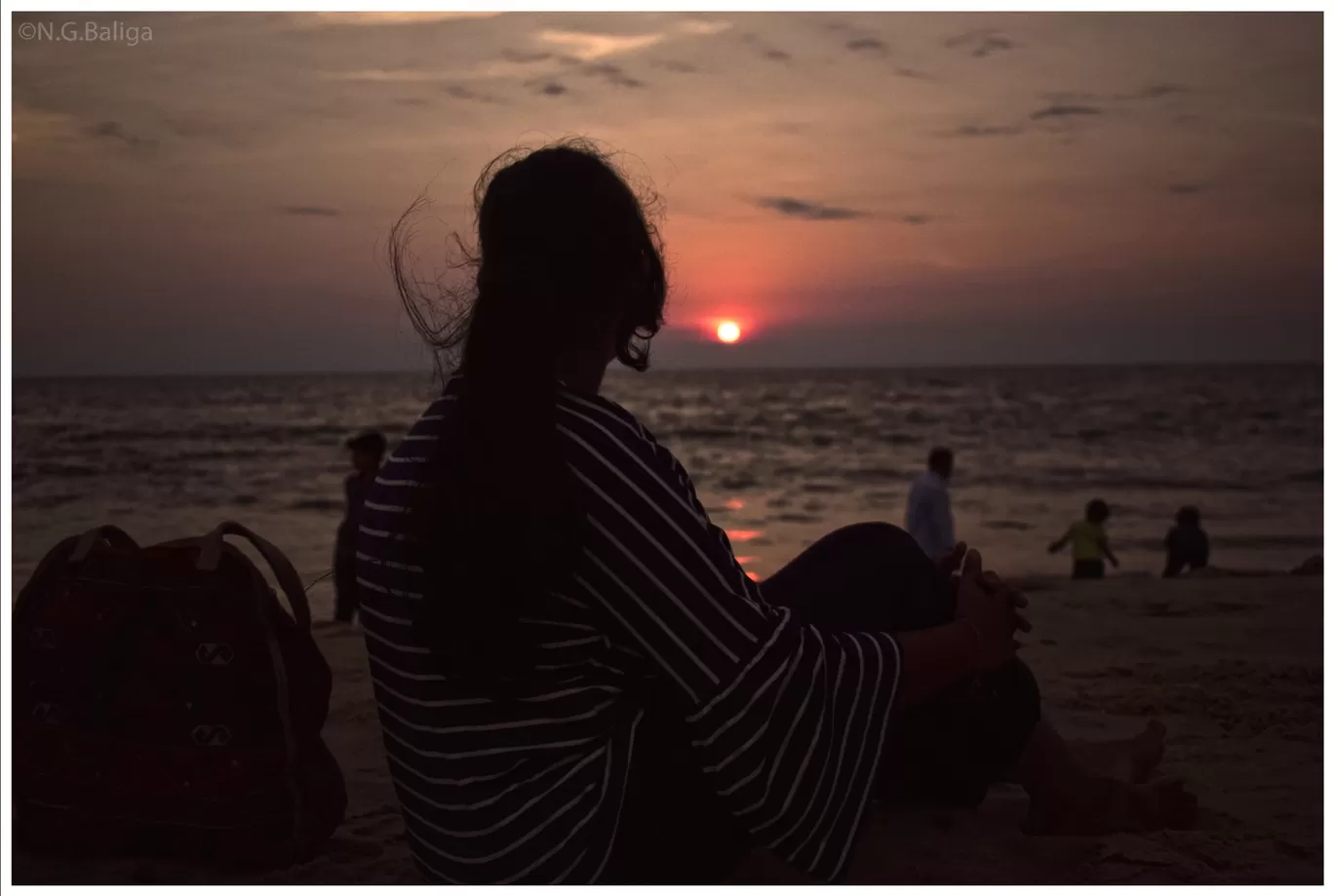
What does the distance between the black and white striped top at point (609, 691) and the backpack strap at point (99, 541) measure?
0.93 metres

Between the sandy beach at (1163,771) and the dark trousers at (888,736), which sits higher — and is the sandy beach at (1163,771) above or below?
below

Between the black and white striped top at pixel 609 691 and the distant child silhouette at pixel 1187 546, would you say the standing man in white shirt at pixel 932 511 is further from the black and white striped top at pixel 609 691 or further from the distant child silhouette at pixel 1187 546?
the black and white striped top at pixel 609 691

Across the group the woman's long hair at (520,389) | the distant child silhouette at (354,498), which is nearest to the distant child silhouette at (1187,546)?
the distant child silhouette at (354,498)

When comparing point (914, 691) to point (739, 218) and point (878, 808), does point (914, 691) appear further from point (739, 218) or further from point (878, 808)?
point (739, 218)

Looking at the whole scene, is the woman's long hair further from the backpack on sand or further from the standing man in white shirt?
the standing man in white shirt

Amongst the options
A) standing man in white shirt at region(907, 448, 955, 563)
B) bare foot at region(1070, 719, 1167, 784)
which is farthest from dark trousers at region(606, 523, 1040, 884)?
standing man in white shirt at region(907, 448, 955, 563)

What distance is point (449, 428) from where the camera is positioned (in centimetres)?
168

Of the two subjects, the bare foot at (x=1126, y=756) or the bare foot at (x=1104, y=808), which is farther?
the bare foot at (x=1126, y=756)

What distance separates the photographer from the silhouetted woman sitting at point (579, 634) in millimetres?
1637

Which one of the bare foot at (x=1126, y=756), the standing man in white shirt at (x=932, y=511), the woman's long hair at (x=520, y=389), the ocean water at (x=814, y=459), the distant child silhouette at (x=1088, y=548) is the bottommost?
the ocean water at (x=814, y=459)

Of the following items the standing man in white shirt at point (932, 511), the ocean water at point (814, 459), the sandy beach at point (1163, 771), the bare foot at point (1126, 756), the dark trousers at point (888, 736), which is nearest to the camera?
the dark trousers at point (888, 736)

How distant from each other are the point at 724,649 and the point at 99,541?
1518 millimetres

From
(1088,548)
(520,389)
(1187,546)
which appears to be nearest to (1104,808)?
(520,389)

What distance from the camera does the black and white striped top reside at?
167cm
